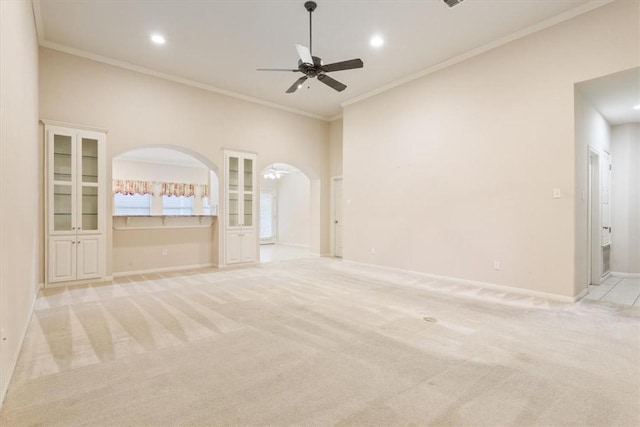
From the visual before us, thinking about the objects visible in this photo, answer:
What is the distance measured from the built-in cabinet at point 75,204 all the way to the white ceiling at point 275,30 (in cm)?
147

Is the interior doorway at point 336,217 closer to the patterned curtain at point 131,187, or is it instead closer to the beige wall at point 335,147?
the beige wall at point 335,147

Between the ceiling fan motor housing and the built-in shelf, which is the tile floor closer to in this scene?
the ceiling fan motor housing

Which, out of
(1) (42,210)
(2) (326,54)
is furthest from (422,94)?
(1) (42,210)

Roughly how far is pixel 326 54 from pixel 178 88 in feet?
9.95

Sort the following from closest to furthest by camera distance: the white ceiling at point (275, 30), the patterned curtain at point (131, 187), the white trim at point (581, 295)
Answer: the white ceiling at point (275, 30) < the white trim at point (581, 295) < the patterned curtain at point (131, 187)

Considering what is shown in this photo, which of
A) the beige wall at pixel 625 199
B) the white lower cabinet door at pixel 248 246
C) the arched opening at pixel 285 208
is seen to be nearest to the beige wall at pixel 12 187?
the white lower cabinet door at pixel 248 246

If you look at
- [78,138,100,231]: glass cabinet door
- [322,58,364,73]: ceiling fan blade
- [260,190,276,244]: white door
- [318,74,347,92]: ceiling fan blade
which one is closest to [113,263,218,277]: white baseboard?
[78,138,100,231]: glass cabinet door

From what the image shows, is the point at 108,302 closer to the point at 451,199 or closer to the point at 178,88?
A: the point at 178,88

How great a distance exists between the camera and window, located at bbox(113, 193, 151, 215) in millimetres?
10789

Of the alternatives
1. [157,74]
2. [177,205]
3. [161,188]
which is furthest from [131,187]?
[157,74]

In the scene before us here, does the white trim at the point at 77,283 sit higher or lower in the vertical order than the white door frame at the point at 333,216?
lower

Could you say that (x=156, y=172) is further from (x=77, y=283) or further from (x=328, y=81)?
(x=328, y=81)

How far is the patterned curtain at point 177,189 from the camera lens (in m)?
11.3

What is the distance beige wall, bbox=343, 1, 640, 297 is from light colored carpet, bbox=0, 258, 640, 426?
0.95 metres
